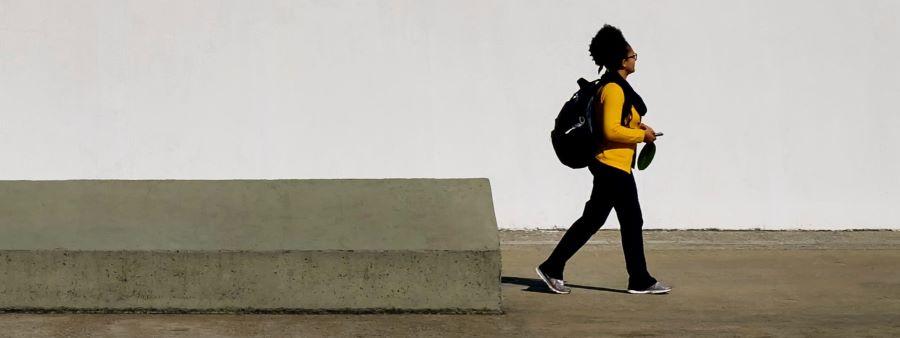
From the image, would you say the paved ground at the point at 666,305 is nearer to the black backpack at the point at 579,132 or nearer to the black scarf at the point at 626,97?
the black backpack at the point at 579,132

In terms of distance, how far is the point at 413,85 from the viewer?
382 inches

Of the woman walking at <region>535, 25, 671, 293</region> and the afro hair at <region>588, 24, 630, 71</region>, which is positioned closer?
the woman walking at <region>535, 25, 671, 293</region>

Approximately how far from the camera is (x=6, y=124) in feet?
31.9

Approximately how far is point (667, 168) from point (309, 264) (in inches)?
152

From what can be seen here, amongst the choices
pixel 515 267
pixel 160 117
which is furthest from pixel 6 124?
pixel 515 267

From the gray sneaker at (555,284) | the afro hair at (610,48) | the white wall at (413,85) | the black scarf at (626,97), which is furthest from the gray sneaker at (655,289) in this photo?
the white wall at (413,85)

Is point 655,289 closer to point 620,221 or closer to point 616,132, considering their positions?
point 620,221

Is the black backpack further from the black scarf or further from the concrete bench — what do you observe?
the concrete bench

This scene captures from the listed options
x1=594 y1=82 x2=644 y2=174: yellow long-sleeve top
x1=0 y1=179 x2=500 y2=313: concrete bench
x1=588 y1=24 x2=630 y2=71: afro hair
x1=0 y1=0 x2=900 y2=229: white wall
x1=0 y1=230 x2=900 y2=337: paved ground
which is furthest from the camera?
x1=0 y1=0 x2=900 y2=229: white wall

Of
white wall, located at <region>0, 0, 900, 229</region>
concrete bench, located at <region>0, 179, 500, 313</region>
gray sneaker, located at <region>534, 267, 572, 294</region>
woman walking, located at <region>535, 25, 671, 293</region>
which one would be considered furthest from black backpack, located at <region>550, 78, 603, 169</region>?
white wall, located at <region>0, 0, 900, 229</region>

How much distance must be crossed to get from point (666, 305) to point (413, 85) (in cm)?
315

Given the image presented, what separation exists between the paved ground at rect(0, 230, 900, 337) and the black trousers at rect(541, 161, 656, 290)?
13 cm

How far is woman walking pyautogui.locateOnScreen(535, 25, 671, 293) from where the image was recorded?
7.23 m

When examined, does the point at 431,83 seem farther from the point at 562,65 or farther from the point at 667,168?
the point at 667,168
